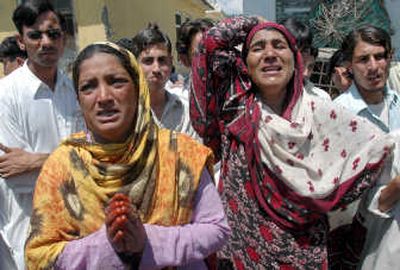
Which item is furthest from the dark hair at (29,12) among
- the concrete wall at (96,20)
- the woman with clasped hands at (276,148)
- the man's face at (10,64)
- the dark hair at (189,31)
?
the concrete wall at (96,20)

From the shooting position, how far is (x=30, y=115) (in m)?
2.45

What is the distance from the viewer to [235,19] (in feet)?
7.05

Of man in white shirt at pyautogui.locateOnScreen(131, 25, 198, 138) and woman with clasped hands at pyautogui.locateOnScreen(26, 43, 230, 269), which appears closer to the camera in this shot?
woman with clasped hands at pyautogui.locateOnScreen(26, 43, 230, 269)

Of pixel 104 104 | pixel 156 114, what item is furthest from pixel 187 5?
pixel 104 104

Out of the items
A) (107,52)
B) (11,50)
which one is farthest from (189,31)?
(11,50)

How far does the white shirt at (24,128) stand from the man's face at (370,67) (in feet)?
5.24

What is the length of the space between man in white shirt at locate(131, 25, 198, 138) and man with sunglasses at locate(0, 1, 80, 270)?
1.76 ft

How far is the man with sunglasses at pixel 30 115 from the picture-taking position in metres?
2.31

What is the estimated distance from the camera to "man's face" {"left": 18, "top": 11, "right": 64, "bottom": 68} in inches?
99.7

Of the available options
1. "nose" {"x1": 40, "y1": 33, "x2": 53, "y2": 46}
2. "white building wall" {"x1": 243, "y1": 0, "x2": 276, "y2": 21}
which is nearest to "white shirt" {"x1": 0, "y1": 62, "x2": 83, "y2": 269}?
"nose" {"x1": 40, "y1": 33, "x2": 53, "y2": 46}

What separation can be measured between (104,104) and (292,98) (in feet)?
2.89

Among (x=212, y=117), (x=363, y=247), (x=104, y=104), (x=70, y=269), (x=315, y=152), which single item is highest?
(x=104, y=104)

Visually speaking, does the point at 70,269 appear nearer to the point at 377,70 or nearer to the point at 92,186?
the point at 92,186

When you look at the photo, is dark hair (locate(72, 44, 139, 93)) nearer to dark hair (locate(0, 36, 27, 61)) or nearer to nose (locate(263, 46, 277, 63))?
nose (locate(263, 46, 277, 63))
